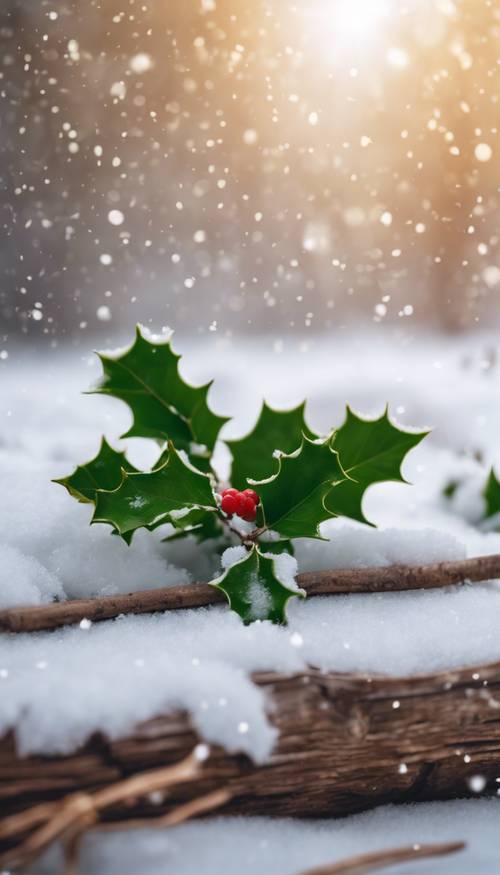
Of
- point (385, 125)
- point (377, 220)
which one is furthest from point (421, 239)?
point (385, 125)

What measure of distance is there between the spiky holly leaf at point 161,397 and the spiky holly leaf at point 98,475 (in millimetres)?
49

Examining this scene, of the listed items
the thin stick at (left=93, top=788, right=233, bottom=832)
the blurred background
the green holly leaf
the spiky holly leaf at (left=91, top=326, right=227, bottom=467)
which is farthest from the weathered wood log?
the blurred background

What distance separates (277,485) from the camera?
586 millimetres

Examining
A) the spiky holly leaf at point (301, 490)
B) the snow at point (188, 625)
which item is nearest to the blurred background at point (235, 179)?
the snow at point (188, 625)

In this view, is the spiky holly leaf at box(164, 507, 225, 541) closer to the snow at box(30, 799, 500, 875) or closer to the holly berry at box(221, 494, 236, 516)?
the holly berry at box(221, 494, 236, 516)

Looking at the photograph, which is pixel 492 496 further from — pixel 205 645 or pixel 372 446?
pixel 205 645

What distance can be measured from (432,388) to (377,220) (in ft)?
1.27

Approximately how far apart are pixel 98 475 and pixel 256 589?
15 centimetres

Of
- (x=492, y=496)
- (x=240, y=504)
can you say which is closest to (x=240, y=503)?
(x=240, y=504)

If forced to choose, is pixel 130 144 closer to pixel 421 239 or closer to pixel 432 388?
pixel 421 239

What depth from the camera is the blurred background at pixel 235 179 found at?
5.19 feet

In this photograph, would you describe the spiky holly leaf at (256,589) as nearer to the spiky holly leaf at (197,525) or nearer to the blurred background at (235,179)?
the spiky holly leaf at (197,525)

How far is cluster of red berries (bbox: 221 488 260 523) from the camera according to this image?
0.61 meters

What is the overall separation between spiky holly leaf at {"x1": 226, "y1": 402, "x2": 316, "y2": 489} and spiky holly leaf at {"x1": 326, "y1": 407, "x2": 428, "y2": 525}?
30 mm
